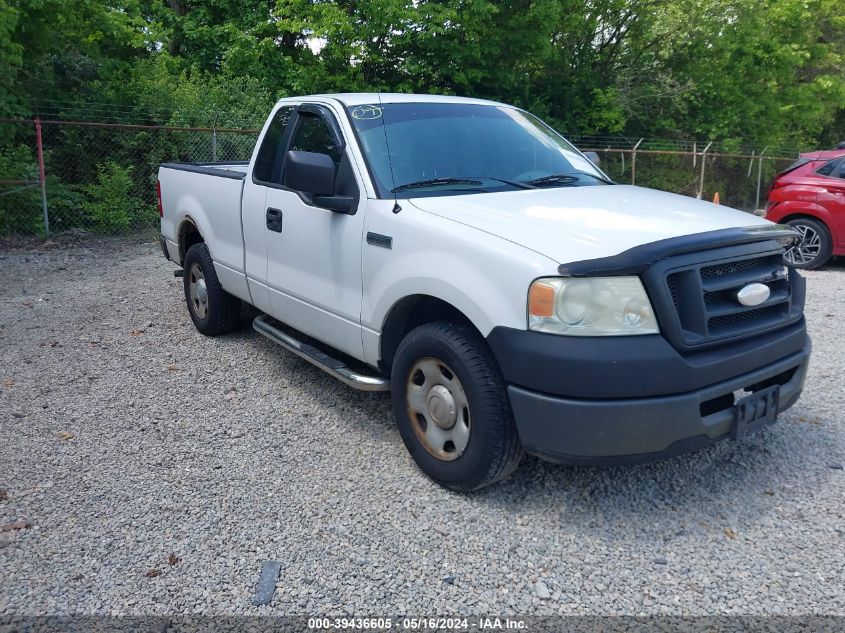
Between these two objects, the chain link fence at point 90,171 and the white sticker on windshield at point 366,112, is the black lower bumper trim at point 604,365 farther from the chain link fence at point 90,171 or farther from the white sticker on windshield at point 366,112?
the chain link fence at point 90,171

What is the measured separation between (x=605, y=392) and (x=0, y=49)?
11.2m

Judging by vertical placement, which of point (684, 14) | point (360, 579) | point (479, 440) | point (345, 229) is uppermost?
point (684, 14)

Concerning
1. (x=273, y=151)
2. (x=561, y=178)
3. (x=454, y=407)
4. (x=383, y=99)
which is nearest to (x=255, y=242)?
(x=273, y=151)

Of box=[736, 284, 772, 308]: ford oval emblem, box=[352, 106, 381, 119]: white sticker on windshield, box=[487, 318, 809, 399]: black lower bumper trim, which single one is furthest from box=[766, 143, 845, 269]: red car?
box=[487, 318, 809, 399]: black lower bumper trim

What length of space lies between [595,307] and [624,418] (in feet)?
1.53

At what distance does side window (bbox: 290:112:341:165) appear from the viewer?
174 inches

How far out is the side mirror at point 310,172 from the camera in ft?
12.5

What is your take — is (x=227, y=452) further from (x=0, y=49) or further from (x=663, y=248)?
(x=0, y=49)

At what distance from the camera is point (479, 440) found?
3260 millimetres

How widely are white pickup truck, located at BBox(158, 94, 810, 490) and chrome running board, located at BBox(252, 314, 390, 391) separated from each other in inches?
0.5

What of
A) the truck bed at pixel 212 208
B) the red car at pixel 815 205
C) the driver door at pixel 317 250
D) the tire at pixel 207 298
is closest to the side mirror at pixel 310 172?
the driver door at pixel 317 250

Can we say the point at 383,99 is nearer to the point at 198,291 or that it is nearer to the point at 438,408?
the point at 438,408

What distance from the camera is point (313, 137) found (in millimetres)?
4652

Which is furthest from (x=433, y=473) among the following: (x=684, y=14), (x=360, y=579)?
(x=684, y=14)
